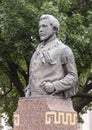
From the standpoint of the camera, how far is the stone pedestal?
32.2 ft

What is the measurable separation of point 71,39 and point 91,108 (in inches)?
475

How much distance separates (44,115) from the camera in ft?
32.2

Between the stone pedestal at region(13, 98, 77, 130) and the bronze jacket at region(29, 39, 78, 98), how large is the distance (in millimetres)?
190

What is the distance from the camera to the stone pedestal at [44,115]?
387 inches

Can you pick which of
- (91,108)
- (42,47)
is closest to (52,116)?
(42,47)

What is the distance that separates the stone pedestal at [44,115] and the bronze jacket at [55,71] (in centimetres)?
19

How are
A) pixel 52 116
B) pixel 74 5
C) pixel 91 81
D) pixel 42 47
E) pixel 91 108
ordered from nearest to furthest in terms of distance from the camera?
pixel 52 116, pixel 42 47, pixel 74 5, pixel 91 81, pixel 91 108

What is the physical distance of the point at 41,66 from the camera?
→ 402 inches

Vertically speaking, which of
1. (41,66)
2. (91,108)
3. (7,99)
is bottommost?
(91,108)

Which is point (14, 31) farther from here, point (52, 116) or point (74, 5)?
point (52, 116)

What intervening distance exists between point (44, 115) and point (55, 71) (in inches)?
33.6

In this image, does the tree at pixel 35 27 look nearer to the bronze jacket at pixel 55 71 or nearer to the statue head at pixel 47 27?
the statue head at pixel 47 27

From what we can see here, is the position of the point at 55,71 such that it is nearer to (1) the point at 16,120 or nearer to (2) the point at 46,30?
(2) the point at 46,30

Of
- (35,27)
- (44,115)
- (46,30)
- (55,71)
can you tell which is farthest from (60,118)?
(35,27)
